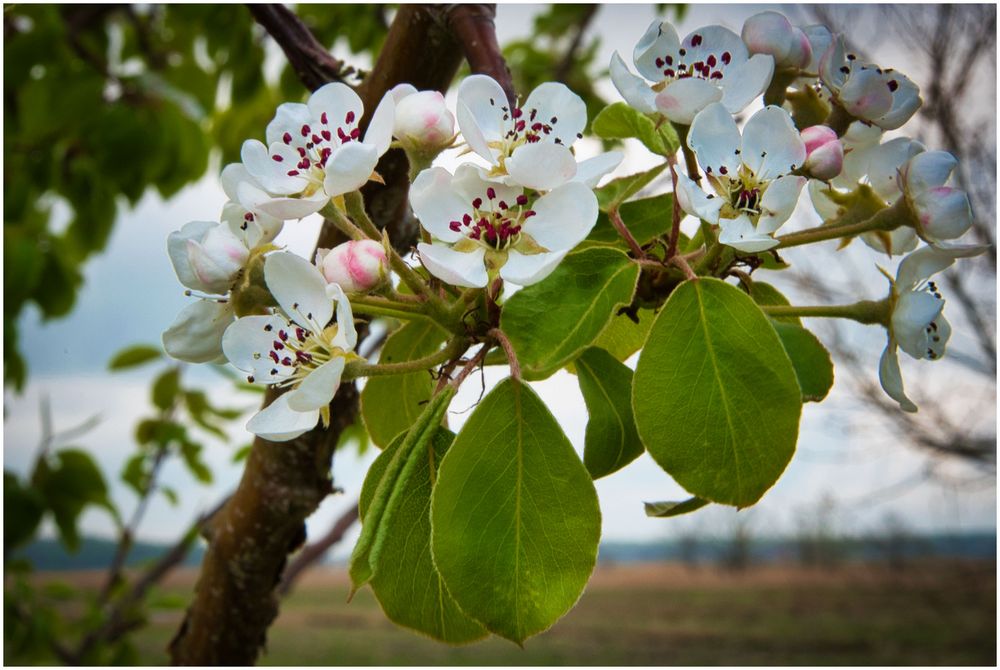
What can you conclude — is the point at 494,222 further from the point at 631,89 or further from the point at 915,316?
the point at 915,316

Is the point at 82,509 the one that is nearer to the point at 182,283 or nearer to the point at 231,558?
the point at 231,558

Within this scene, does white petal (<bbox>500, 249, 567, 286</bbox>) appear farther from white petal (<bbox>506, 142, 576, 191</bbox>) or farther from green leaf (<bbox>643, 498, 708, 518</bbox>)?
green leaf (<bbox>643, 498, 708, 518</bbox>)

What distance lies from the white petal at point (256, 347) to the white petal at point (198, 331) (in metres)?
0.01

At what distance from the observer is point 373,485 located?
46cm

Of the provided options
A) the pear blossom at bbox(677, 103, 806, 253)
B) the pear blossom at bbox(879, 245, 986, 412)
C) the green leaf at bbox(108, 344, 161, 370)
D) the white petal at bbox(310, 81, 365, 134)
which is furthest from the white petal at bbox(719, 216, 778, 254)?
the green leaf at bbox(108, 344, 161, 370)

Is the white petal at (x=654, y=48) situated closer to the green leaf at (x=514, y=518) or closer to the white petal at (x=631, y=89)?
the white petal at (x=631, y=89)

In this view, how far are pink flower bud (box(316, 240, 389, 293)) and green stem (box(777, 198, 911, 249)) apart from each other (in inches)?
8.0

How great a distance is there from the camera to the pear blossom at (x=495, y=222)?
0.41m

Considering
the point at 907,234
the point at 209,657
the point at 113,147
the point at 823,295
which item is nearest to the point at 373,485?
the point at 907,234

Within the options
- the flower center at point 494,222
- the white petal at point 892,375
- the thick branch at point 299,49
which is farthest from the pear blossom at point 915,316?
the thick branch at point 299,49

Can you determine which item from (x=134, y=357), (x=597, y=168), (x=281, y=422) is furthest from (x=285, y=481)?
(x=134, y=357)

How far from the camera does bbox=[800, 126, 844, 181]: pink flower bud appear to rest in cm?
45

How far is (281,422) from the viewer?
43cm

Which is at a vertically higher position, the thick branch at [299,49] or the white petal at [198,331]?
the thick branch at [299,49]
